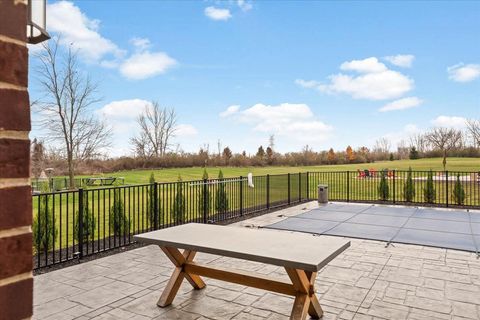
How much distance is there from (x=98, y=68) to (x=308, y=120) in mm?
20679

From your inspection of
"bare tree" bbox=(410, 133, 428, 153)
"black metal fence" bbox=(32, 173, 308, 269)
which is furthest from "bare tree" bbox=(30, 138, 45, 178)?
"bare tree" bbox=(410, 133, 428, 153)

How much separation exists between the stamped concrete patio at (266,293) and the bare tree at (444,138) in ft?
79.6

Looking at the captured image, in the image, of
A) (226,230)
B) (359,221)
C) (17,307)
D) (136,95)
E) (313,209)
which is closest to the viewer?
(17,307)

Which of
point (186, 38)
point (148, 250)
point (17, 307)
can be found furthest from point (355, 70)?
point (17, 307)

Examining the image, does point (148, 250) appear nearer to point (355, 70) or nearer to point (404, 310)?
point (404, 310)

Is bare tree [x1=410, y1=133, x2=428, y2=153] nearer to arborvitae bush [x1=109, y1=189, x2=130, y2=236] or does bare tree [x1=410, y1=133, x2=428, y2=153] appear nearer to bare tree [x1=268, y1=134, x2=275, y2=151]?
bare tree [x1=268, y1=134, x2=275, y2=151]

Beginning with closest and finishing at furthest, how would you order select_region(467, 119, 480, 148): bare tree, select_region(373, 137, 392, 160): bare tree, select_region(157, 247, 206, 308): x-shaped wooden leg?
select_region(157, 247, 206, 308): x-shaped wooden leg → select_region(467, 119, 480, 148): bare tree → select_region(373, 137, 392, 160): bare tree

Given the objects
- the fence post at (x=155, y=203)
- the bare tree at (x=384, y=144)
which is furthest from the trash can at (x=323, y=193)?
the bare tree at (x=384, y=144)

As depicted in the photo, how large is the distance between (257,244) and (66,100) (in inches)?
659

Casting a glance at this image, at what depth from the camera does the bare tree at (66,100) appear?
16297 mm

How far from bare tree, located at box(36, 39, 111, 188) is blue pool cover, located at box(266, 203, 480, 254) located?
12846 millimetres

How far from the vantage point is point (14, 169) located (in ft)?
1.83

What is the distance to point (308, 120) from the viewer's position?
3281cm

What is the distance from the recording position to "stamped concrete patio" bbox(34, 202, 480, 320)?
10.6 ft
